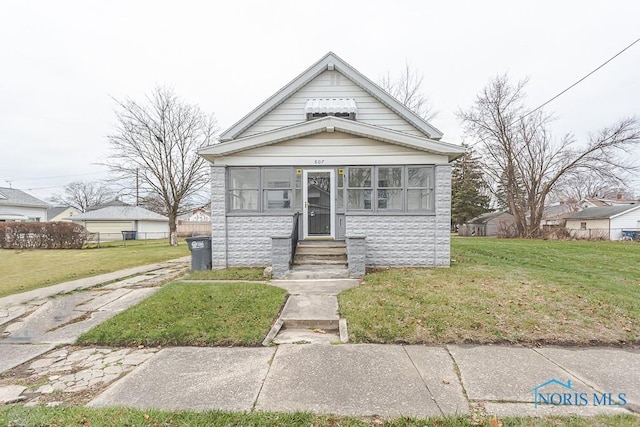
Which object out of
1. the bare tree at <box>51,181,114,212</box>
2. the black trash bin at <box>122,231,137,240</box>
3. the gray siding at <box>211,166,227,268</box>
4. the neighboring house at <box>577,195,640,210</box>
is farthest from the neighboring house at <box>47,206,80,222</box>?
the neighboring house at <box>577,195,640,210</box>

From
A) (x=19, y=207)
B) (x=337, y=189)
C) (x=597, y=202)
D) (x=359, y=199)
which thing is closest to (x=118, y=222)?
(x=19, y=207)

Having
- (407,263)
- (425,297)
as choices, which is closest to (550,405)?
(425,297)

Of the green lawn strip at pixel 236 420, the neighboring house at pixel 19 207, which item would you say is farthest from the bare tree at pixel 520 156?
the neighboring house at pixel 19 207

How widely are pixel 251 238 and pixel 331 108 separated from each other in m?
5.64

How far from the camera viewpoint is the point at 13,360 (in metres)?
3.55

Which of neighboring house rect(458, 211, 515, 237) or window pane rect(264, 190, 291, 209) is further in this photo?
neighboring house rect(458, 211, 515, 237)

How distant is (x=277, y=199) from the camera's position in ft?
28.5

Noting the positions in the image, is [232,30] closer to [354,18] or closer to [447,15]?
[354,18]

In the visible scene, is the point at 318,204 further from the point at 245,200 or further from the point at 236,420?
the point at 236,420

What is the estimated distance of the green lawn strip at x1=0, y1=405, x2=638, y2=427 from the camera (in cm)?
228

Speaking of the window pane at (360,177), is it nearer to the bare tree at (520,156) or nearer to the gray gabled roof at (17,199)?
the bare tree at (520,156)

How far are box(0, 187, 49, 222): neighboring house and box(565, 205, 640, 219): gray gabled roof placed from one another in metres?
62.1

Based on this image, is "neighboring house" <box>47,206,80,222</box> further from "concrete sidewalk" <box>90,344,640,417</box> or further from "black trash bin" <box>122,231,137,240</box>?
"concrete sidewalk" <box>90,344,640,417</box>

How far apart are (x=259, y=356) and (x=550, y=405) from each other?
304cm
